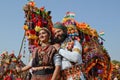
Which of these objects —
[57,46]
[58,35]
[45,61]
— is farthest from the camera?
[58,35]

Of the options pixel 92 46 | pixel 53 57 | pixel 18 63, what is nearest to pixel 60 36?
pixel 53 57

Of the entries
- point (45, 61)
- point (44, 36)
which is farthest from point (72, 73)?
point (44, 36)

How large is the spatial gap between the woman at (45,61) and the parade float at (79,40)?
19.3 inches

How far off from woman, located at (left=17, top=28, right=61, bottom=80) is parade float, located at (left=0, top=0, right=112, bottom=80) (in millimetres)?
490

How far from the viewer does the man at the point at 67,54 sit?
19.5ft

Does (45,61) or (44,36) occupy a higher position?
(44,36)

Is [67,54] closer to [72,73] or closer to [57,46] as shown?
[57,46]

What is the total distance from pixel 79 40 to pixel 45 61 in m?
1.26

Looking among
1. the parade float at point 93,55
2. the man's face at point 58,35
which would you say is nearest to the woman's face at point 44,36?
the man's face at point 58,35

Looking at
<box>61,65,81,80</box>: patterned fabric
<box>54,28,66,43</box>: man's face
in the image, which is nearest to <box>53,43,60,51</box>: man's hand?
<box>54,28,66,43</box>: man's face

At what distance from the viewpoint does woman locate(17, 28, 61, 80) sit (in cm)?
579

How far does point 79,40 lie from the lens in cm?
686

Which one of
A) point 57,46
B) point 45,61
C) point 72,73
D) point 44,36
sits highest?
point 44,36

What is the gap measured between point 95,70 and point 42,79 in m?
3.12
